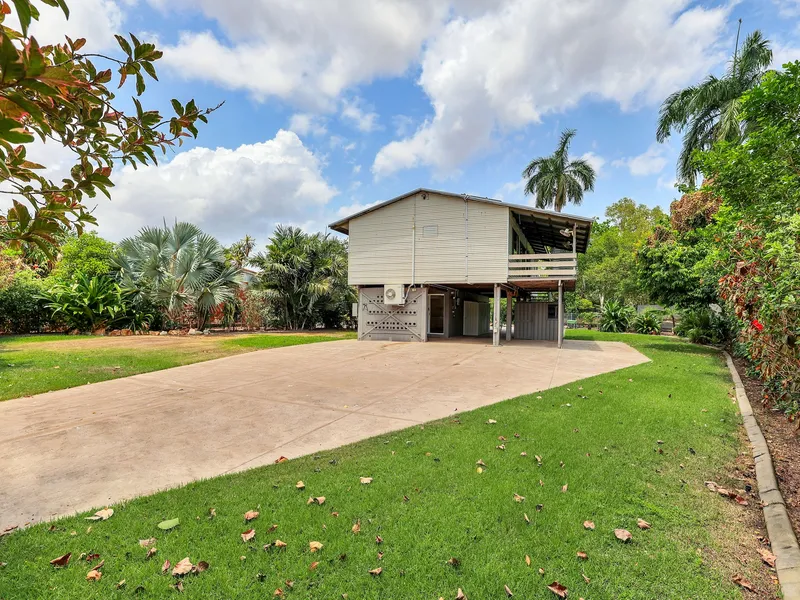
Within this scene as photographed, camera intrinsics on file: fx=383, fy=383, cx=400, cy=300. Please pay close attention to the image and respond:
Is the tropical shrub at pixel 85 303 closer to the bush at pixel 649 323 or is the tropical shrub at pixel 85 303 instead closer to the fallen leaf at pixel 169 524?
the fallen leaf at pixel 169 524

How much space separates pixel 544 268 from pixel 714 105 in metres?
13.0

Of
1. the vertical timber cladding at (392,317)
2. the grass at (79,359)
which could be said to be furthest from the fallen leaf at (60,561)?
the vertical timber cladding at (392,317)

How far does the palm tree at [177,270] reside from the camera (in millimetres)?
18344

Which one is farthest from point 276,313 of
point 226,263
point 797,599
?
point 797,599

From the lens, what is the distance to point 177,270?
18578 millimetres

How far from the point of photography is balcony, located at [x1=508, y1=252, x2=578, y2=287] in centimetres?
1428

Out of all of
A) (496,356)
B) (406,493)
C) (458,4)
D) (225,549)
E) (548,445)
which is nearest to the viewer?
(225,549)

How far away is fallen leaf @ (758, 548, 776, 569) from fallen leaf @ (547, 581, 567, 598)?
4.67 feet

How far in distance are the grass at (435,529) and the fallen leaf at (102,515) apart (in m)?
0.05

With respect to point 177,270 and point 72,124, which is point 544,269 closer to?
point 72,124

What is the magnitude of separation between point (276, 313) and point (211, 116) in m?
23.7

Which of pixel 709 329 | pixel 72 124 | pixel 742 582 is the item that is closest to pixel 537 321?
pixel 709 329

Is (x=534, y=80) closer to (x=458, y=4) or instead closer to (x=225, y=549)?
(x=458, y=4)

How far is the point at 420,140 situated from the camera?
59.5ft
